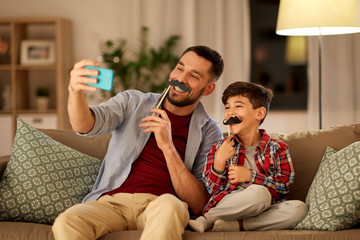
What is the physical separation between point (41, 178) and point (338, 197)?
48.4 inches

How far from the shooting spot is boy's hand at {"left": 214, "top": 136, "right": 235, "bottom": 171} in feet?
6.94

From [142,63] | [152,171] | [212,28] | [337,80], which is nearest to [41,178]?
[152,171]

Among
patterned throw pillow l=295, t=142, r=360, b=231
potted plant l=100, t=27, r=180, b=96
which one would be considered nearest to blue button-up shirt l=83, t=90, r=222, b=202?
patterned throw pillow l=295, t=142, r=360, b=231

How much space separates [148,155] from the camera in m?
2.31

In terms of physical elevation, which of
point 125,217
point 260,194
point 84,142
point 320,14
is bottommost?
point 125,217

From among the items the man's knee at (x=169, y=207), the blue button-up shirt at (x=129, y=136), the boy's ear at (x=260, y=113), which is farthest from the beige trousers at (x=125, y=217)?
the boy's ear at (x=260, y=113)

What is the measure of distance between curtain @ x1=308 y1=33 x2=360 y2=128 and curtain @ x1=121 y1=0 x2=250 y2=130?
0.65m

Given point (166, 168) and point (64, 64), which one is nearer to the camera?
point (166, 168)

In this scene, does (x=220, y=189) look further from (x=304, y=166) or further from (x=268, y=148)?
(x=304, y=166)

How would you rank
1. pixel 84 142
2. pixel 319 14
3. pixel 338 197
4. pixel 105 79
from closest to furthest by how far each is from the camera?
pixel 105 79, pixel 338 197, pixel 84 142, pixel 319 14

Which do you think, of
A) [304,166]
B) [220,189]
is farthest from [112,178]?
[304,166]

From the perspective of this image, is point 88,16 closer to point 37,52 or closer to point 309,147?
point 37,52

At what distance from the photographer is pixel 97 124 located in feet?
7.01

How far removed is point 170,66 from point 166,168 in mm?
2909
